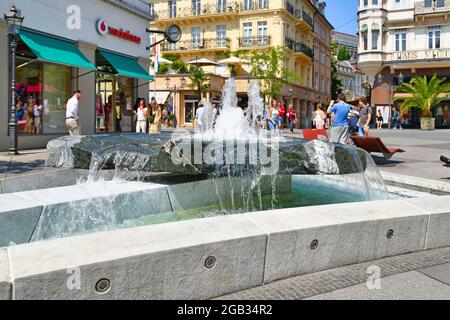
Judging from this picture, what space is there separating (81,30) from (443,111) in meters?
34.8

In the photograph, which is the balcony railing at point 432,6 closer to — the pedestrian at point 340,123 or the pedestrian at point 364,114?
the pedestrian at point 364,114

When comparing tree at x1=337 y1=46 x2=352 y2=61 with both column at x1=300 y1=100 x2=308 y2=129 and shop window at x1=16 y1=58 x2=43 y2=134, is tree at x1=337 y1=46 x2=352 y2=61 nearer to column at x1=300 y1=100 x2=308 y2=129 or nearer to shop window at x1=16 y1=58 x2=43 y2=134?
column at x1=300 y1=100 x2=308 y2=129

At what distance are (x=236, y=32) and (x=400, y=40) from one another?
16.1 metres

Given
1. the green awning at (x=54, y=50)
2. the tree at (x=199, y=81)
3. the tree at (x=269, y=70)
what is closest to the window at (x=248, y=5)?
the tree at (x=269, y=70)

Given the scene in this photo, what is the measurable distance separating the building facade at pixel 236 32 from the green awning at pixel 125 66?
20.5 m

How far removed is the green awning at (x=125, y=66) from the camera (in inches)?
729

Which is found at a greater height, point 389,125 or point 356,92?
point 356,92

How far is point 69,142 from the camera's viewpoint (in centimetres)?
579

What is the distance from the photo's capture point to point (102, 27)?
18.1 metres

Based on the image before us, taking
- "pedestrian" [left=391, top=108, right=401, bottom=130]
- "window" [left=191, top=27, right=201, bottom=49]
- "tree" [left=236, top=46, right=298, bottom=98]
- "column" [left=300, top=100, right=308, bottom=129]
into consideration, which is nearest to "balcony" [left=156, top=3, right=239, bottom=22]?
"window" [left=191, top=27, right=201, bottom=49]

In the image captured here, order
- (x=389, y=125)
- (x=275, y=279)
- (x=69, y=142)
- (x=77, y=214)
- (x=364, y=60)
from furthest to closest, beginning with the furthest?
(x=364, y=60) < (x=389, y=125) < (x=69, y=142) < (x=77, y=214) < (x=275, y=279)

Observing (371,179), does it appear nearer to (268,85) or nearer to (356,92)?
(268,85)

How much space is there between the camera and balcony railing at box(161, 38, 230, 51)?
47.7 m
